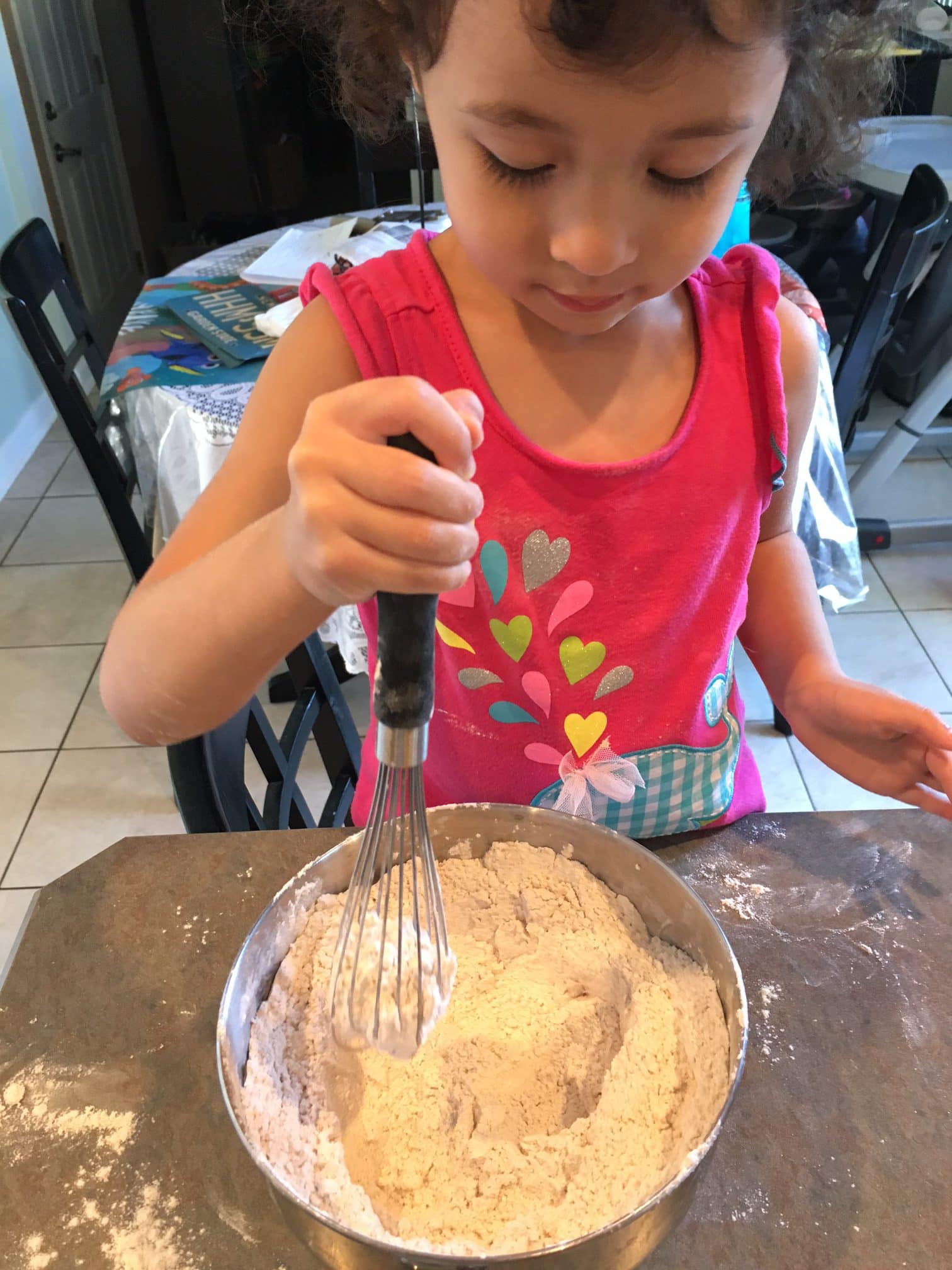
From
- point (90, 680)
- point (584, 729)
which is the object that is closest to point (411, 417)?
point (584, 729)

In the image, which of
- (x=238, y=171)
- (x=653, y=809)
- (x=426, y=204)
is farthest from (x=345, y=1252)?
(x=238, y=171)

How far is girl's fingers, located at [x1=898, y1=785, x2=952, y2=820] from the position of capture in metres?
0.59

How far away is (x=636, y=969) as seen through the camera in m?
0.54

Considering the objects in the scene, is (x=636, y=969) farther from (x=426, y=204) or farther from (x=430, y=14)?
(x=426, y=204)

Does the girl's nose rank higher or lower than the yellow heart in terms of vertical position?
higher

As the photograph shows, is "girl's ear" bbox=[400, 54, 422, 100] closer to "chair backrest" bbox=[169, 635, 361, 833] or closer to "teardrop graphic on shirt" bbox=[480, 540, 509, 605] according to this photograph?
"teardrop graphic on shirt" bbox=[480, 540, 509, 605]

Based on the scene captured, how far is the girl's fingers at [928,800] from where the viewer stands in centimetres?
59

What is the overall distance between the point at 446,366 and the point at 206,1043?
437mm

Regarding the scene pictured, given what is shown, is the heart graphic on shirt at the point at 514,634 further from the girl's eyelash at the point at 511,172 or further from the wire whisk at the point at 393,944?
the girl's eyelash at the point at 511,172

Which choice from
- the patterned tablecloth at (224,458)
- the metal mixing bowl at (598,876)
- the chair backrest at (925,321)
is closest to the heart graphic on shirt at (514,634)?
the metal mixing bowl at (598,876)

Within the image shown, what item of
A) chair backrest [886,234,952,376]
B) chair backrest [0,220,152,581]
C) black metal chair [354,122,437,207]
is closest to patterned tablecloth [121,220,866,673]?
chair backrest [0,220,152,581]

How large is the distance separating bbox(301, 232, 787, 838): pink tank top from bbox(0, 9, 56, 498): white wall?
2.27 m

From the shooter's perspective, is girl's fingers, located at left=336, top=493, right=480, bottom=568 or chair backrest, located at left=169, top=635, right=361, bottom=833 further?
chair backrest, located at left=169, top=635, right=361, bottom=833

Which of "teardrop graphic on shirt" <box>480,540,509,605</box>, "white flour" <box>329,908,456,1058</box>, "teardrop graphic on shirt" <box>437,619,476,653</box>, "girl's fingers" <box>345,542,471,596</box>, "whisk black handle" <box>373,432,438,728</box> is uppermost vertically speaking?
"girl's fingers" <box>345,542,471,596</box>
